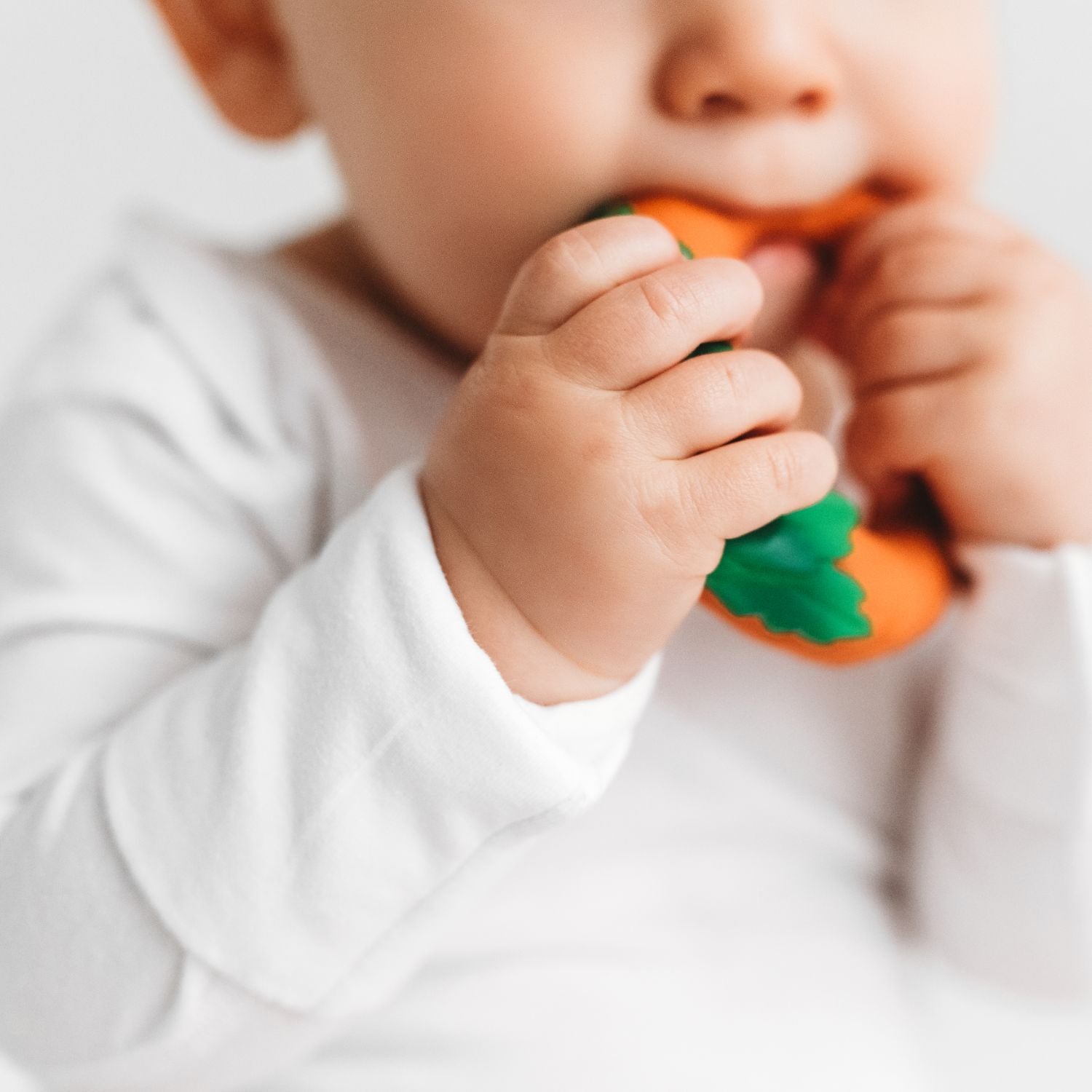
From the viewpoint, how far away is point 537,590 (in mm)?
419

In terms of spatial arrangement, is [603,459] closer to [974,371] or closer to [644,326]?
[644,326]

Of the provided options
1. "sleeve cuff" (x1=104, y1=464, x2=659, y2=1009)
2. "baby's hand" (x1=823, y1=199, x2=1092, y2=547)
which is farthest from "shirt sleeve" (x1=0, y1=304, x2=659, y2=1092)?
"baby's hand" (x1=823, y1=199, x2=1092, y2=547)

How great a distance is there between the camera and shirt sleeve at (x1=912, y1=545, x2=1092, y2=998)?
0.57 metres

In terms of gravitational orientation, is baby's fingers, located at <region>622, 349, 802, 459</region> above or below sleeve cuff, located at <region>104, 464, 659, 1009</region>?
above

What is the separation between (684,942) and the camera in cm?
61

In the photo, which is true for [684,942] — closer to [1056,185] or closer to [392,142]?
[392,142]

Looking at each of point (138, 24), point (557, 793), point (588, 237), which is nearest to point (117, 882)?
point (557, 793)

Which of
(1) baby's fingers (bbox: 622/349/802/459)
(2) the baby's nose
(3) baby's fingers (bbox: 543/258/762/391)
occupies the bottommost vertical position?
(1) baby's fingers (bbox: 622/349/802/459)

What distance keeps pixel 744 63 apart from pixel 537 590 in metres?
0.20

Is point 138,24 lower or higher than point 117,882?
higher

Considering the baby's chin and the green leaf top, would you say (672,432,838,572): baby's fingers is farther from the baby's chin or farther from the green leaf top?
the baby's chin

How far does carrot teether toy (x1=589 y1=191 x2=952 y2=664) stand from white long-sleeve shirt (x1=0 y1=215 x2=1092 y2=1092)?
0.04 m

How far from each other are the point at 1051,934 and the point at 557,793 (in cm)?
32

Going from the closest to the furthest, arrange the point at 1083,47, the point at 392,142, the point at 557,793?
1. the point at 557,793
2. the point at 392,142
3. the point at 1083,47
